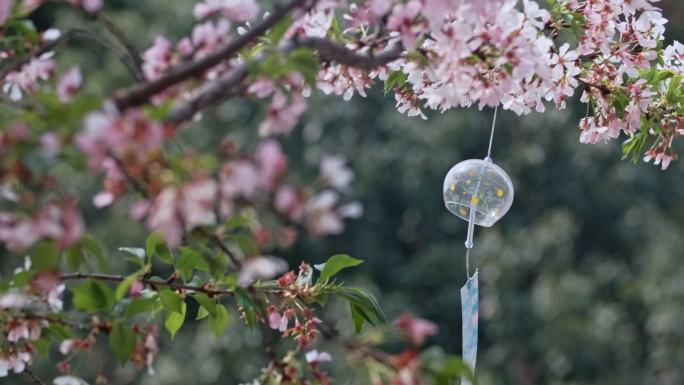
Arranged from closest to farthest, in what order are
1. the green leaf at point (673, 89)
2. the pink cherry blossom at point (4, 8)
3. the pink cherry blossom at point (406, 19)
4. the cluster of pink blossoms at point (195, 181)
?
1. the cluster of pink blossoms at point (195, 181)
2. the pink cherry blossom at point (4, 8)
3. the pink cherry blossom at point (406, 19)
4. the green leaf at point (673, 89)

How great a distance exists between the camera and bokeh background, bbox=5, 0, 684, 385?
7910 millimetres

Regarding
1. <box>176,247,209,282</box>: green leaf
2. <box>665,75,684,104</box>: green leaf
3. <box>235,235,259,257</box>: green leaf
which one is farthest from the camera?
<box>665,75,684,104</box>: green leaf

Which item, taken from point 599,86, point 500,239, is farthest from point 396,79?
point 500,239

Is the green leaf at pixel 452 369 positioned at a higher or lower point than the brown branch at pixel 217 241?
lower

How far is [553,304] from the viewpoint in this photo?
26.2 feet

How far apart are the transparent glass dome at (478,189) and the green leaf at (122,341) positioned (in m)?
1.11

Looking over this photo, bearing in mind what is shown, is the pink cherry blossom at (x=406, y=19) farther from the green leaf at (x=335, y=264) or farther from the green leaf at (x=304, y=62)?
the green leaf at (x=335, y=264)

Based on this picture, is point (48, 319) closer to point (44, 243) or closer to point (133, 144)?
point (44, 243)

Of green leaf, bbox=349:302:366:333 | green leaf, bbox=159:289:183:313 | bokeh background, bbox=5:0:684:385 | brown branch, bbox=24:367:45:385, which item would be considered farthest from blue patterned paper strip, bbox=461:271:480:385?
bokeh background, bbox=5:0:684:385

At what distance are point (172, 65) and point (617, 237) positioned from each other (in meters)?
7.94

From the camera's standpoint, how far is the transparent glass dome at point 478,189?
246cm

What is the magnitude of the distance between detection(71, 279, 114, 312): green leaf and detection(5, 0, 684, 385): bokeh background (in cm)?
612

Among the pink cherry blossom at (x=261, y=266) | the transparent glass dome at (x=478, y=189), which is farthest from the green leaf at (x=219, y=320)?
the transparent glass dome at (x=478, y=189)

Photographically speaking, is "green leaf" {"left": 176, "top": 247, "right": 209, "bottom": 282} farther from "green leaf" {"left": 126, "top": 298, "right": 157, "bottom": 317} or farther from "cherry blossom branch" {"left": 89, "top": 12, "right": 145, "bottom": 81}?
"cherry blossom branch" {"left": 89, "top": 12, "right": 145, "bottom": 81}
